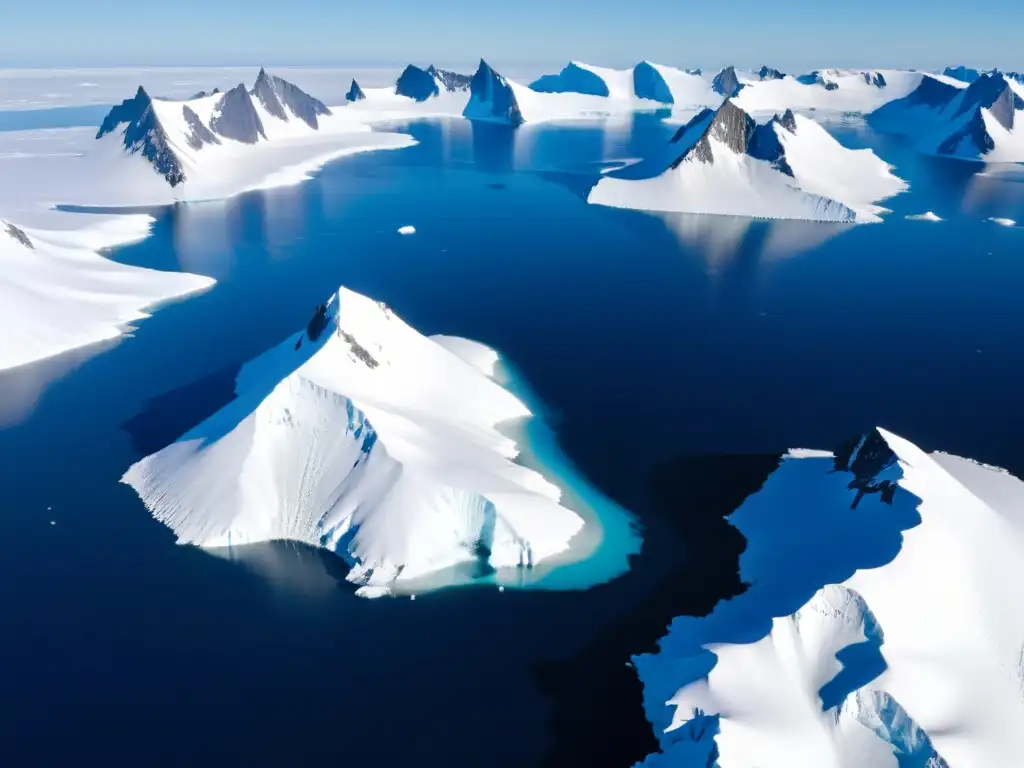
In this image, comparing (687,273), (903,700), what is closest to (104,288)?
(687,273)

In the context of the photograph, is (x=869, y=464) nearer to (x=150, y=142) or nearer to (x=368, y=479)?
(x=368, y=479)

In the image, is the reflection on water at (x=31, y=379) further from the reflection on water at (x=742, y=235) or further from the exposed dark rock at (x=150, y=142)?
the exposed dark rock at (x=150, y=142)

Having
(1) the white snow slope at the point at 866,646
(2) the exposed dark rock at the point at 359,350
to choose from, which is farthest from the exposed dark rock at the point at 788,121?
(2) the exposed dark rock at the point at 359,350

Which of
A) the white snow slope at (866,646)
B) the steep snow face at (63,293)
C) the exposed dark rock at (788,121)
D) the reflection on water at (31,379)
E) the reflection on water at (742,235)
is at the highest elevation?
the exposed dark rock at (788,121)

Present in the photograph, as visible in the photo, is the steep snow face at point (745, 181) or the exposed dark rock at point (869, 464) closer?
the exposed dark rock at point (869, 464)

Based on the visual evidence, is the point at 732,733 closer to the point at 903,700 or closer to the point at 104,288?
the point at 903,700

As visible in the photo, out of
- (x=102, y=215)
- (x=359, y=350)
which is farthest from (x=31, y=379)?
(x=102, y=215)
